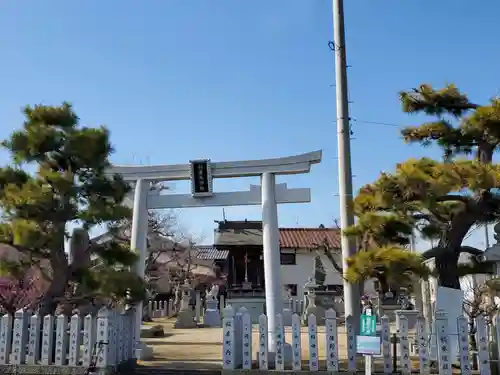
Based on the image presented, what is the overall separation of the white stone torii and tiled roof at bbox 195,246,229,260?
94.6 ft

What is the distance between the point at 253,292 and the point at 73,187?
19.7 m

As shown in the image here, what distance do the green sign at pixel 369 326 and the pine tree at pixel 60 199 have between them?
464 centimetres

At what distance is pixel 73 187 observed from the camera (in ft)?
32.6

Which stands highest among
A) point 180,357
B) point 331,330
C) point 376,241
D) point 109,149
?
point 109,149

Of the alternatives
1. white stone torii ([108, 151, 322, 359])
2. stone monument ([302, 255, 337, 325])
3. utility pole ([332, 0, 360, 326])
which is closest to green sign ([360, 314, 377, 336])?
utility pole ([332, 0, 360, 326])

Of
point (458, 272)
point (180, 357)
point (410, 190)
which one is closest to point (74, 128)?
point (180, 357)

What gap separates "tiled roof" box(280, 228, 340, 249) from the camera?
37000 mm

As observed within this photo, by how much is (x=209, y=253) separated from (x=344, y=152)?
34828 mm

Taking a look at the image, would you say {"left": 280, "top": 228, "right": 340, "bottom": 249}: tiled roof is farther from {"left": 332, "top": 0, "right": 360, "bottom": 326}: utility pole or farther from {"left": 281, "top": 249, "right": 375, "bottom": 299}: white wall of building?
{"left": 332, "top": 0, "right": 360, "bottom": 326}: utility pole

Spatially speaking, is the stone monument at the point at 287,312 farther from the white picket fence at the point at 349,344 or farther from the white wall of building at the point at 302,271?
the white picket fence at the point at 349,344

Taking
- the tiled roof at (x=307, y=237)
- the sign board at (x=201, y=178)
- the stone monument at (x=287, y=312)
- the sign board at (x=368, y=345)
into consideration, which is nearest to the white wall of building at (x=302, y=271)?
the tiled roof at (x=307, y=237)

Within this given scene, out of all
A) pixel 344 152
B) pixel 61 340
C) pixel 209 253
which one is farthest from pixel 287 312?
pixel 209 253

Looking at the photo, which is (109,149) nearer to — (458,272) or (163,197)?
(163,197)

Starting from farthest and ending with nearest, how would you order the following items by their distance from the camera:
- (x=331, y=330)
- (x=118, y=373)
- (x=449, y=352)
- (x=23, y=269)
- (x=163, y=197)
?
(x=163, y=197) < (x=23, y=269) < (x=118, y=373) < (x=331, y=330) < (x=449, y=352)
